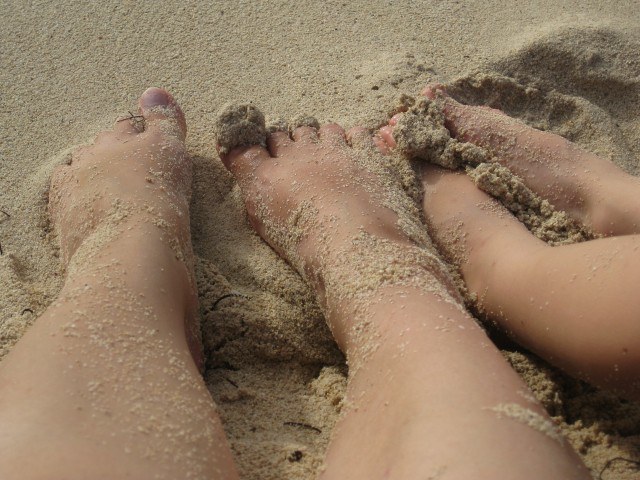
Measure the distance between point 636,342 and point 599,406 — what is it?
256 millimetres

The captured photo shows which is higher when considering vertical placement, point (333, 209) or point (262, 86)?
point (262, 86)

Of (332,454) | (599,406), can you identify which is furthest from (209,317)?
(599,406)

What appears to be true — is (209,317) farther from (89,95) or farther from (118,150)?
(89,95)

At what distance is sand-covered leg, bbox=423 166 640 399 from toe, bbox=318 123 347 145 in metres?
0.24

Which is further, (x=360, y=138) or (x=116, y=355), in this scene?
(x=360, y=138)

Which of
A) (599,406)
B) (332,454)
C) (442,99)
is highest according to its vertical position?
(442,99)

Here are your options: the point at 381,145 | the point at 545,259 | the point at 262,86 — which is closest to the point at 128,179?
the point at 262,86

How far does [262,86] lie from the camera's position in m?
1.84

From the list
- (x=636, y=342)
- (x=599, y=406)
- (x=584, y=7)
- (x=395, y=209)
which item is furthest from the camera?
(x=584, y=7)

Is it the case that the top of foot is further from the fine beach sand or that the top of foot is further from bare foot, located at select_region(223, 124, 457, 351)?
bare foot, located at select_region(223, 124, 457, 351)

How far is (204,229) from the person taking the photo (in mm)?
1577

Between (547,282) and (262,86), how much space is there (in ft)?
3.20

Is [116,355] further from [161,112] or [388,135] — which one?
[388,135]

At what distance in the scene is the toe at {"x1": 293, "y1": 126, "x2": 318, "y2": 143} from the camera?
66.8 inches
